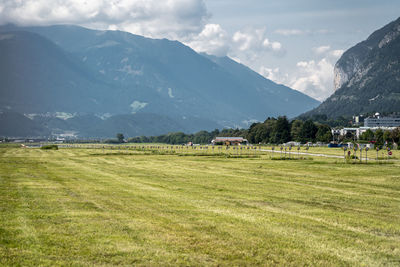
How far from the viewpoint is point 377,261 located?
13664 millimetres

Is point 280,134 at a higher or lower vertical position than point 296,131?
lower

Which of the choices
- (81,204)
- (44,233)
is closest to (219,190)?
(81,204)

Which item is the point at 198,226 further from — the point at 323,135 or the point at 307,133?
the point at 307,133

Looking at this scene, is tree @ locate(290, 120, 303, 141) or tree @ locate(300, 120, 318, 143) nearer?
tree @ locate(300, 120, 318, 143)

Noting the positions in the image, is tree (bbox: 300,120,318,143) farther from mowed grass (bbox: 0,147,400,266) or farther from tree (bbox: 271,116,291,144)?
mowed grass (bbox: 0,147,400,266)

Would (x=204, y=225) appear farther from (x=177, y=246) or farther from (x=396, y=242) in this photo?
(x=396, y=242)

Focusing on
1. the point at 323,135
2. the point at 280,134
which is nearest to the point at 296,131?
the point at 280,134

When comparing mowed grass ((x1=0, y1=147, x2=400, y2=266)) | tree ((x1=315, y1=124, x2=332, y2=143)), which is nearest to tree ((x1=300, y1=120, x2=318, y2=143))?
tree ((x1=315, y1=124, x2=332, y2=143))

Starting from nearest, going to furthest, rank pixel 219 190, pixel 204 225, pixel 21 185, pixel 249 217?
pixel 204 225, pixel 249 217, pixel 219 190, pixel 21 185

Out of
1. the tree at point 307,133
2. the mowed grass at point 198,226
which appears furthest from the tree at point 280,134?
the mowed grass at point 198,226

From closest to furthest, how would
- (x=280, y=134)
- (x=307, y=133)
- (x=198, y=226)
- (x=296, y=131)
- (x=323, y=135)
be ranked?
(x=198, y=226) → (x=323, y=135) → (x=307, y=133) → (x=296, y=131) → (x=280, y=134)

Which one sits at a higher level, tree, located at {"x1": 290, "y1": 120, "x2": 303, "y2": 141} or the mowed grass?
tree, located at {"x1": 290, "y1": 120, "x2": 303, "y2": 141}

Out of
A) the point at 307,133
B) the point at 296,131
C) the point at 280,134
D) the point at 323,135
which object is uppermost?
the point at 296,131

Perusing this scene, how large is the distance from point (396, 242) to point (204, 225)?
6761mm
